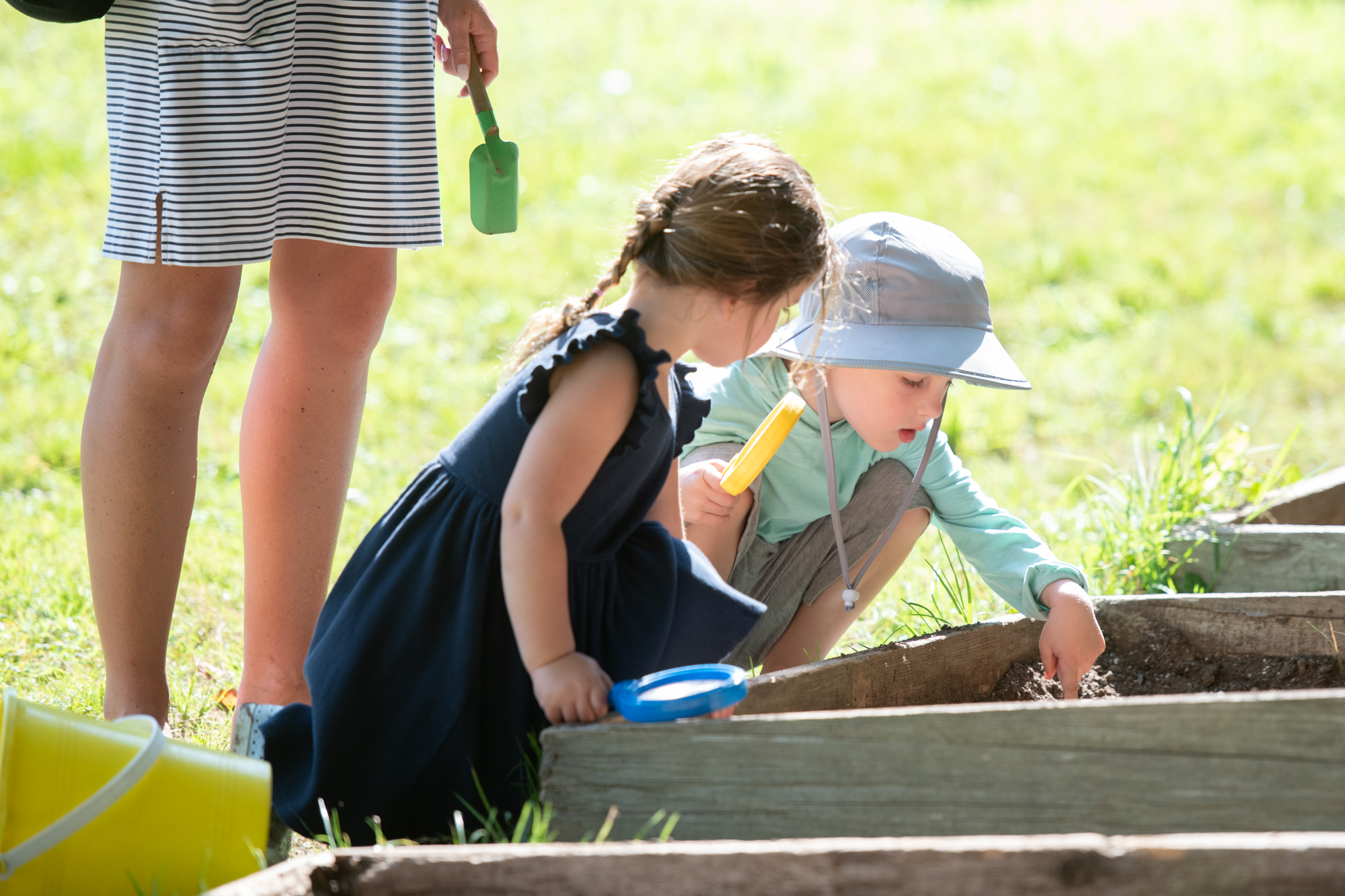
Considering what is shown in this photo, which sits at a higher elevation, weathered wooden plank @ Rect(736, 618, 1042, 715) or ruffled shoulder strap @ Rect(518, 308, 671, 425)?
ruffled shoulder strap @ Rect(518, 308, 671, 425)

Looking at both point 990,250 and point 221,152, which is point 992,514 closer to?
point 221,152

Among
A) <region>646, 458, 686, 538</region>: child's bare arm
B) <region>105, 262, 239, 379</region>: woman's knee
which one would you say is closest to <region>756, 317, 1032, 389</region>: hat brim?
<region>646, 458, 686, 538</region>: child's bare arm

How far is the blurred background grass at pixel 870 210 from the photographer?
3.17 meters

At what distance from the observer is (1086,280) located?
217 inches

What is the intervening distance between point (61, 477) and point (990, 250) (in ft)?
13.2

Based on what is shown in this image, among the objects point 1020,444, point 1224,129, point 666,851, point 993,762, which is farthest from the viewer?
point 1224,129

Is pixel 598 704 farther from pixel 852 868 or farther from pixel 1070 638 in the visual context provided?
pixel 1070 638

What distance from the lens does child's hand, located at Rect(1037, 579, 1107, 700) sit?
1938 millimetres

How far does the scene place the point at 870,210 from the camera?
582 cm

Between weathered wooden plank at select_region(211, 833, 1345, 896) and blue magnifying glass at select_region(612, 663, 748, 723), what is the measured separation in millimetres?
230

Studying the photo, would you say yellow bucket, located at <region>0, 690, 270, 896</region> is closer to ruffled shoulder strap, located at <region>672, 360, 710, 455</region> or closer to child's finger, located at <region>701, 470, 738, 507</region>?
ruffled shoulder strap, located at <region>672, 360, 710, 455</region>

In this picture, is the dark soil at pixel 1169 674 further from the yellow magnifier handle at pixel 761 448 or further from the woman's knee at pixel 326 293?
the woman's knee at pixel 326 293

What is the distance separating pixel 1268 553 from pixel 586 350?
1786mm

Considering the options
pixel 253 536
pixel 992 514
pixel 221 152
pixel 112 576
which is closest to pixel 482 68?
pixel 221 152
